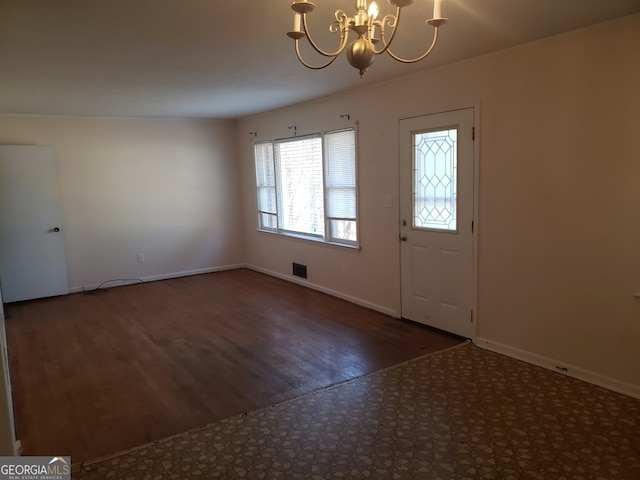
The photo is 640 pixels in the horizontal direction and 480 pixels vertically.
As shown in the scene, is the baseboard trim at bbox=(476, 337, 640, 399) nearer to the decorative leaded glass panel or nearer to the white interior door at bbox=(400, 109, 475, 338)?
the white interior door at bbox=(400, 109, 475, 338)

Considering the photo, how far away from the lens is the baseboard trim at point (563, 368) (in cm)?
300

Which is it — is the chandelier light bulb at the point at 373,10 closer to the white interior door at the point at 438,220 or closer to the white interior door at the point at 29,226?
the white interior door at the point at 438,220

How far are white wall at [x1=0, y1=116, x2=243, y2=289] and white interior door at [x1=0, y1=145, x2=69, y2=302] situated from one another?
15 cm

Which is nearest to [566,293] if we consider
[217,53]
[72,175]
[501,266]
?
[501,266]

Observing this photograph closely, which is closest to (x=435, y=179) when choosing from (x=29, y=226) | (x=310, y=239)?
(x=310, y=239)

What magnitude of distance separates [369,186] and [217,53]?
7.14ft

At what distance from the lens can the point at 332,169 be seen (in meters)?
5.40

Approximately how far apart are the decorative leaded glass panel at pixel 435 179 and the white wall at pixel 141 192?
395cm

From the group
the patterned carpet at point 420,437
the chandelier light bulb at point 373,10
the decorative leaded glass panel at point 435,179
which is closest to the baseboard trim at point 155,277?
the decorative leaded glass panel at point 435,179

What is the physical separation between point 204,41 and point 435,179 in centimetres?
225

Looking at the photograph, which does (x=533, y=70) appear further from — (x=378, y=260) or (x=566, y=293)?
(x=378, y=260)

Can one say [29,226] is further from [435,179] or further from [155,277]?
[435,179]

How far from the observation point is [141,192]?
21.8 ft

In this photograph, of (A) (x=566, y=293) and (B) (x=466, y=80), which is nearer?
(A) (x=566, y=293)
